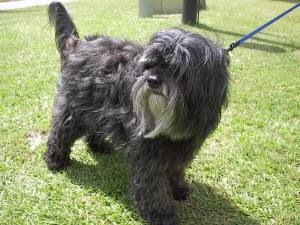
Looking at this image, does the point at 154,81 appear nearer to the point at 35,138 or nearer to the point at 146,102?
the point at 146,102

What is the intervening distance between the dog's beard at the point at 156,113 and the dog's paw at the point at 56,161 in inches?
52.0

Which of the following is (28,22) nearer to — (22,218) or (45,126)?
(45,126)

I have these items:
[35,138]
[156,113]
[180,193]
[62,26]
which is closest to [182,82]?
[156,113]

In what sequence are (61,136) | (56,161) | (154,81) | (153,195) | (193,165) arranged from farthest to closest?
(193,165), (56,161), (61,136), (153,195), (154,81)

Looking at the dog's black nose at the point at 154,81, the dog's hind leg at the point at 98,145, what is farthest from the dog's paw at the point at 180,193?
the dog's black nose at the point at 154,81

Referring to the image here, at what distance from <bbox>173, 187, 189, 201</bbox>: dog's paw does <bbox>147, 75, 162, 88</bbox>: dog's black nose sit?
1.36 metres

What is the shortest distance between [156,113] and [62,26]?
166 centimetres

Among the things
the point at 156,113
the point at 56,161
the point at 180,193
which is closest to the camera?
the point at 156,113

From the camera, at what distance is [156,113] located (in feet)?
8.70

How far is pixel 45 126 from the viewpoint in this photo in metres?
4.64

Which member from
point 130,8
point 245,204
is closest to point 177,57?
point 245,204

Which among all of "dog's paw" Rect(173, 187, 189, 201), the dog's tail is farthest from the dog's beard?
the dog's tail

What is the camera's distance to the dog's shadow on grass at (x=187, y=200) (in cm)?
338

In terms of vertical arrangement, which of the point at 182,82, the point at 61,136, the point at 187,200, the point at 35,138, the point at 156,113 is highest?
the point at 182,82
